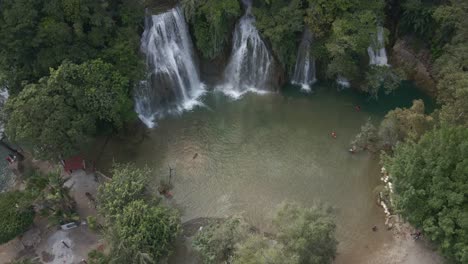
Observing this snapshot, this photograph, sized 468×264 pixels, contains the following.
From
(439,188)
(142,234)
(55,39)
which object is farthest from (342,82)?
(55,39)

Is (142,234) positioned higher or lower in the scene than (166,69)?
lower

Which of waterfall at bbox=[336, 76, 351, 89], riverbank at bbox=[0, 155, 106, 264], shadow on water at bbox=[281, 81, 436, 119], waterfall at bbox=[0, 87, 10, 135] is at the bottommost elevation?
riverbank at bbox=[0, 155, 106, 264]

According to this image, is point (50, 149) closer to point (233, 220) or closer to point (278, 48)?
point (233, 220)

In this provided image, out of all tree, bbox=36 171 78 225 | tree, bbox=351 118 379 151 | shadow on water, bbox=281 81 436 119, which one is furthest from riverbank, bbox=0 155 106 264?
shadow on water, bbox=281 81 436 119

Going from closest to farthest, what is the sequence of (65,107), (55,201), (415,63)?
(55,201) → (65,107) → (415,63)

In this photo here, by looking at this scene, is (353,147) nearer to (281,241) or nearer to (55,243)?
(281,241)

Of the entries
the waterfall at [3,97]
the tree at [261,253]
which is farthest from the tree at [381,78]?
the waterfall at [3,97]

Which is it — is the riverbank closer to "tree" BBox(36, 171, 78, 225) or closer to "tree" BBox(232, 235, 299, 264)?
"tree" BBox(36, 171, 78, 225)

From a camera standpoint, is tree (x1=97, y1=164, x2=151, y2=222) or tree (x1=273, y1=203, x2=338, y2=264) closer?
tree (x1=273, y1=203, x2=338, y2=264)
